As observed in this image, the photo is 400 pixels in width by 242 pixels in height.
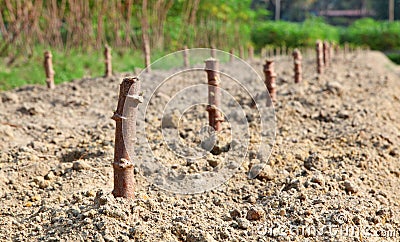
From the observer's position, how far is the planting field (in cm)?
288

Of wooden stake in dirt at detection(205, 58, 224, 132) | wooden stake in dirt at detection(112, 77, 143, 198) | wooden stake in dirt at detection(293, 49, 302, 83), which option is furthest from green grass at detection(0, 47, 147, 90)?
wooden stake in dirt at detection(112, 77, 143, 198)

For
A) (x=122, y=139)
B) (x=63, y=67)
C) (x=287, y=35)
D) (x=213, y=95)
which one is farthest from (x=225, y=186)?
(x=287, y=35)

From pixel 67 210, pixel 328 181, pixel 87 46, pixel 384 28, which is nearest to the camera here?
pixel 67 210

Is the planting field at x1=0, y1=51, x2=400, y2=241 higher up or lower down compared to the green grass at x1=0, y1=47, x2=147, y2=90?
lower down

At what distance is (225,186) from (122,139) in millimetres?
906

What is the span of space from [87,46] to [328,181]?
9.94 m

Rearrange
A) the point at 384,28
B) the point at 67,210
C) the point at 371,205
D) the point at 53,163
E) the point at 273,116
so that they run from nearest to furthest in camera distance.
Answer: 1. the point at 67,210
2. the point at 371,205
3. the point at 53,163
4. the point at 273,116
5. the point at 384,28

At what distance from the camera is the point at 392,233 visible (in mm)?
3090

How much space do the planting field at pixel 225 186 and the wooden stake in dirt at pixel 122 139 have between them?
0.31 feet

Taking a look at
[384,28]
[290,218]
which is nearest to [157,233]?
[290,218]

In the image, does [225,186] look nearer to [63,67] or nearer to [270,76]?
[270,76]

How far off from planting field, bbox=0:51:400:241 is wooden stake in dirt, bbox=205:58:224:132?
0.25 metres

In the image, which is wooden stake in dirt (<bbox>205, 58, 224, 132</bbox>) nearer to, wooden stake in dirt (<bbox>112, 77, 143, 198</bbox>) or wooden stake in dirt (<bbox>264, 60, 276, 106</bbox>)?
wooden stake in dirt (<bbox>264, 60, 276, 106</bbox>)

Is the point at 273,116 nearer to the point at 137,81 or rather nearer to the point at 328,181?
the point at 328,181
